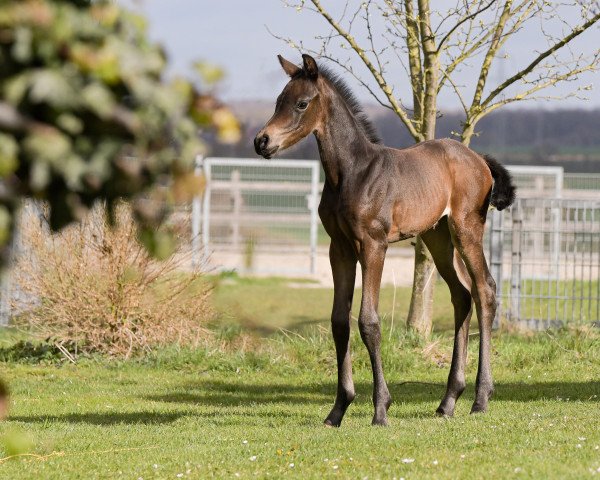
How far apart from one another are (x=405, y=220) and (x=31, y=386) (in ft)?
13.8

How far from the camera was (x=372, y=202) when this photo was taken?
6812 mm

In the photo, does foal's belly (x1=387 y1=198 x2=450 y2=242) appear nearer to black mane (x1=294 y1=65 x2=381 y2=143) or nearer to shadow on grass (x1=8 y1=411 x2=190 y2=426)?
black mane (x1=294 y1=65 x2=381 y2=143)

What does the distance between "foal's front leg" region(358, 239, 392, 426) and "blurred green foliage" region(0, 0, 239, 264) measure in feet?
15.7

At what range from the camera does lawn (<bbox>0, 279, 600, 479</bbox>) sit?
5.45 metres

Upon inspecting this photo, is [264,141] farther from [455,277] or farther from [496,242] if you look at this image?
[496,242]

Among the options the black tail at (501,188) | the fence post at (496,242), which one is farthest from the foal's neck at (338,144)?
the fence post at (496,242)

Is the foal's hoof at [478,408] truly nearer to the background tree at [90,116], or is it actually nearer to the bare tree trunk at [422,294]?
the bare tree trunk at [422,294]

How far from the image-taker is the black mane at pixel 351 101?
699cm

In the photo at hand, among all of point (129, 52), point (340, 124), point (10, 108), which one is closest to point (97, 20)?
point (129, 52)

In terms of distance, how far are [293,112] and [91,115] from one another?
4.85 m

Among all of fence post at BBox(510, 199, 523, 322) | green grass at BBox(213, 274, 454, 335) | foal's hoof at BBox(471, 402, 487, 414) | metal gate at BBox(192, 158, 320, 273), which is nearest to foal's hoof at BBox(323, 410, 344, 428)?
foal's hoof at BBox(471, 402, 487, 414)

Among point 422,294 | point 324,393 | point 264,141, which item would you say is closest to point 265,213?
point 422,294

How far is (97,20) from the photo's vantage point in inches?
74.9

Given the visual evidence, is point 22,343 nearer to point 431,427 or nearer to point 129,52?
point 431,427
